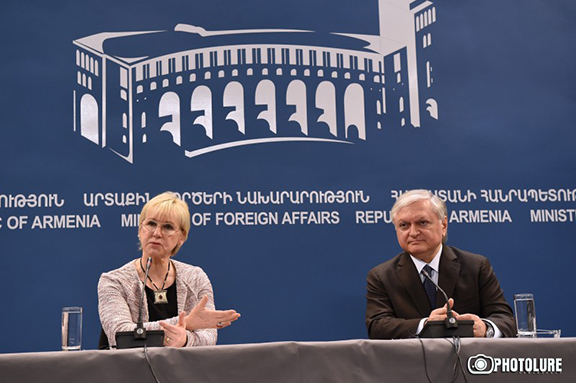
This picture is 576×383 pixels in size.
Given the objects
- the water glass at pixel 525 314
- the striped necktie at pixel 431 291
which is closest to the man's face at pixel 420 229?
the striped necktie at pixel 431 291

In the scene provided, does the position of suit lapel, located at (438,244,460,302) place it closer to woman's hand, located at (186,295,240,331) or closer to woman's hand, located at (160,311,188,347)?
woman's hand, located at (186,295,240,331)

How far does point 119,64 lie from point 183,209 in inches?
37.8

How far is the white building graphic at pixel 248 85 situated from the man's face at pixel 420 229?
2.43ft

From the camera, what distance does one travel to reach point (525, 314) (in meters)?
2.09

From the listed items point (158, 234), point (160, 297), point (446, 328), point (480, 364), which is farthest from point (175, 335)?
point (480, 364)

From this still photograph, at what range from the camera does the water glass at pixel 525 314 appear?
2.07m

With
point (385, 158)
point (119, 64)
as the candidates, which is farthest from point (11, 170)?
point (385, 158)

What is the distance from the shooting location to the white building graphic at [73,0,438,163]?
3.14m

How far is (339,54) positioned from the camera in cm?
328

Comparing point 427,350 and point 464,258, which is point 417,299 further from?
point 427,350

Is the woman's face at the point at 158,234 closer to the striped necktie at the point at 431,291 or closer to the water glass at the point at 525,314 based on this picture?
the striped necktie at the point at 431,291

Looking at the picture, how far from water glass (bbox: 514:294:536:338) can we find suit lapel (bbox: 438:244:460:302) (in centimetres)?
44

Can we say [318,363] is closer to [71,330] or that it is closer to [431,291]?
[71,330]

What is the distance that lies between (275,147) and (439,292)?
114 centimetres
